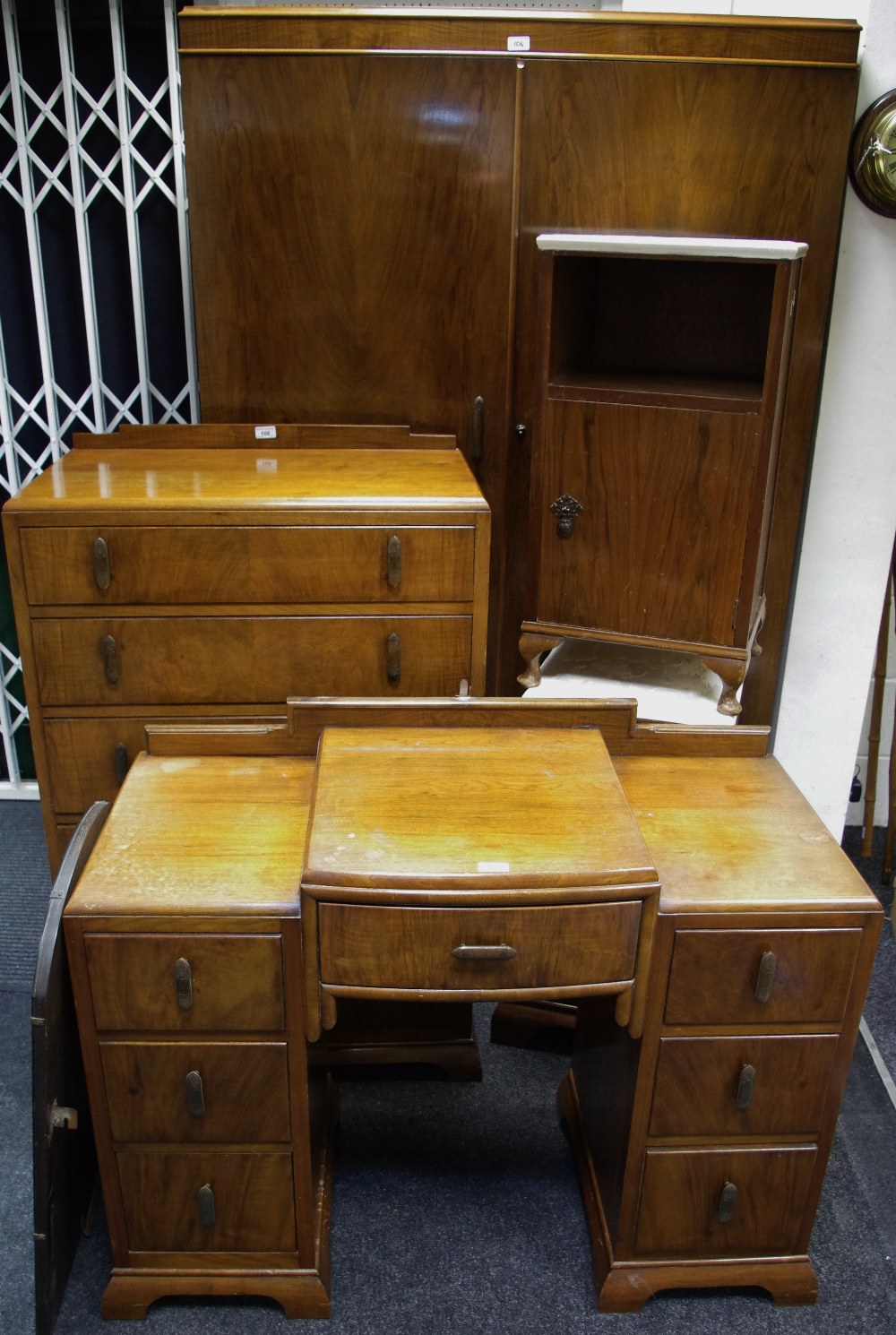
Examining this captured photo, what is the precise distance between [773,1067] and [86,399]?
2163mm

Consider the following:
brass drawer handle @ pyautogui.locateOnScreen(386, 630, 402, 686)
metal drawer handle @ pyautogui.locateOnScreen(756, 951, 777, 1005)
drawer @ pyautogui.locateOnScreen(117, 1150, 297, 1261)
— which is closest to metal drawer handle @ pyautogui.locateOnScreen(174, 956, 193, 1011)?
drawer @ pyautogui.locateOnScreen(117, 1150, 297, 1261)

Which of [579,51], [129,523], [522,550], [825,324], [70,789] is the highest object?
[579,51]

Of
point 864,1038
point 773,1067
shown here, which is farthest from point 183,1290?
point 864,1038

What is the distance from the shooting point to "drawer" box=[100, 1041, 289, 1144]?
1623 millimetres

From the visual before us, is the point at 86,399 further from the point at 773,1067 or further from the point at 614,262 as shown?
the point at 773,1067

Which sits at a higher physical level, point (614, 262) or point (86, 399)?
point (614, 262)

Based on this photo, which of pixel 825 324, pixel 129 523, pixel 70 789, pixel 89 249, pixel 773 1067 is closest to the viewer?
pixel 773 1067

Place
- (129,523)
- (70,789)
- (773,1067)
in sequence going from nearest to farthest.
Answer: (773,1067) → (129,523) → (70,789)

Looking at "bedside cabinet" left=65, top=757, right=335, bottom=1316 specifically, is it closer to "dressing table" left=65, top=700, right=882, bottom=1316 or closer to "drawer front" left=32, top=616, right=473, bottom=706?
"dressing table" left=65, top=700, right=882, bottom=1316

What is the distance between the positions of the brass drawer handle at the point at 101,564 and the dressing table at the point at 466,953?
283mm

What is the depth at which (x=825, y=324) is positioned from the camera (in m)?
2.30

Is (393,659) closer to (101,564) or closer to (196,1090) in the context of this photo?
(101,564)

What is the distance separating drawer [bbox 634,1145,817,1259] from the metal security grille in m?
2.01

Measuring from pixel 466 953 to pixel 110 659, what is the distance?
876mm
